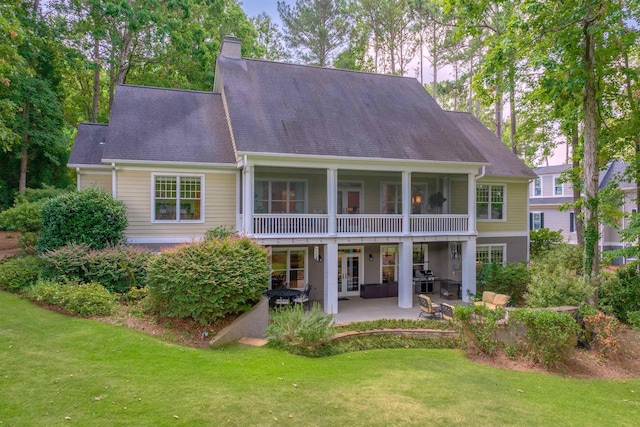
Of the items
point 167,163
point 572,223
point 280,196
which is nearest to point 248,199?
point 280,196

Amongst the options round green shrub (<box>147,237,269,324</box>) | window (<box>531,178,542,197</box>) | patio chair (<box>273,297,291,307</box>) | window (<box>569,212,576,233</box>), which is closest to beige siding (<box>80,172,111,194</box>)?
round green shrub (<box>147,237,269,324</box>)

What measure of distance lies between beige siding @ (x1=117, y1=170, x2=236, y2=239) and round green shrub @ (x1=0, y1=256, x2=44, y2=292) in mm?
2852

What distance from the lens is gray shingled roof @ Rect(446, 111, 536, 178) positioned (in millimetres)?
18219

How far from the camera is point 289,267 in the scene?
15906 mm

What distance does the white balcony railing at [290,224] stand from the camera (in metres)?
13.3

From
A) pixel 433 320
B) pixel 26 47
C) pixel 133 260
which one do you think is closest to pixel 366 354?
pixel 433 320

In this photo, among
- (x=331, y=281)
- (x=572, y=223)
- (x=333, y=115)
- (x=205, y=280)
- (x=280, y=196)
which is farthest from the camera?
(x=572, y=223)

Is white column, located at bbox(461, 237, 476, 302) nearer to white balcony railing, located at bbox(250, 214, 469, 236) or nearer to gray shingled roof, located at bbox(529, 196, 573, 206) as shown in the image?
white balcony railing, located at bbox(250, 214, 469, 236)

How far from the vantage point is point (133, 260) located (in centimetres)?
1177

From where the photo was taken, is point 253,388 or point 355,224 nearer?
point 253,388

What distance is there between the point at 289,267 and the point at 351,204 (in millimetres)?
3964

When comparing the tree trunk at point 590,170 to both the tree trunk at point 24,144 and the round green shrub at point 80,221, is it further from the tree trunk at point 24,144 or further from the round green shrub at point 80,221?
the tree trunk at point 24,144

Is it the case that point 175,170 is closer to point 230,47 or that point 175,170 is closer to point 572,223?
point 230,47

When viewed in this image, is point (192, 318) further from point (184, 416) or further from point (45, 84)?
point (45, 84)
